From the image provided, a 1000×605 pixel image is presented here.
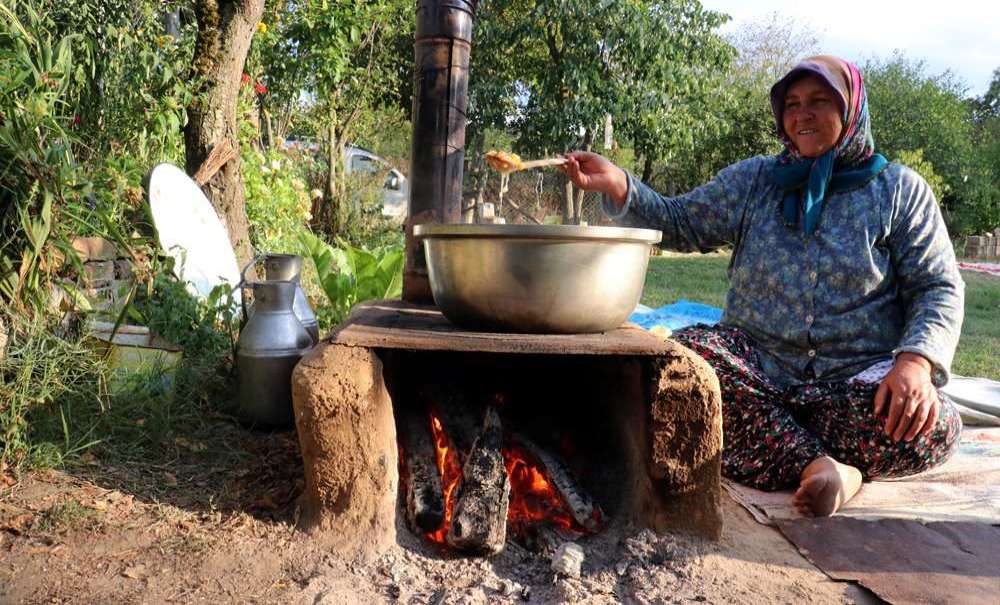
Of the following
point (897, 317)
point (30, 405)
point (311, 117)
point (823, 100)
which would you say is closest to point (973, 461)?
point (897, 317)

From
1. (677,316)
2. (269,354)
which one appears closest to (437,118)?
(269,354)

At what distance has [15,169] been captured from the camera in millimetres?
1938

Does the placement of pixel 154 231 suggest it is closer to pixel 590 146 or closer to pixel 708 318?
pixel 708 318

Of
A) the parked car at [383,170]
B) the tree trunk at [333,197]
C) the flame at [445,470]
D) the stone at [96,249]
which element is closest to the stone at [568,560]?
the flame at [445,470]

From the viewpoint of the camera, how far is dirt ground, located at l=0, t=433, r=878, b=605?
157 cm

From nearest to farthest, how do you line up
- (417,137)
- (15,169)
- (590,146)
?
(15,169), (417,137), (590,146)

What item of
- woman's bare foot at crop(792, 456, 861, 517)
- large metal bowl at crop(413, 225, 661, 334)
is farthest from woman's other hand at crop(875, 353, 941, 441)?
large metal bowl at crop(413, 225, 661, 334)

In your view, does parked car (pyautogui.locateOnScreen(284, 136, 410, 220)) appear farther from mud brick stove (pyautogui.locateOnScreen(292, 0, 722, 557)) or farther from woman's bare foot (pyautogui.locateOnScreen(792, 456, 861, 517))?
woman's bare foot (pyautogui.locateOnScreen(792, 456, 861, 517))

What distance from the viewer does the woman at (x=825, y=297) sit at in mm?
2209

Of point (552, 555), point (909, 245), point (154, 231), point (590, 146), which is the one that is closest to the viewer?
point (552, 555)

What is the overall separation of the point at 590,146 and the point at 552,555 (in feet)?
26.8

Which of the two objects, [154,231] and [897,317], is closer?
[897,317]

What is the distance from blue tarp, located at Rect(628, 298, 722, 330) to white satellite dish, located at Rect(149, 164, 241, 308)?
8.33ft

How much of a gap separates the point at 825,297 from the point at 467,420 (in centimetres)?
125
